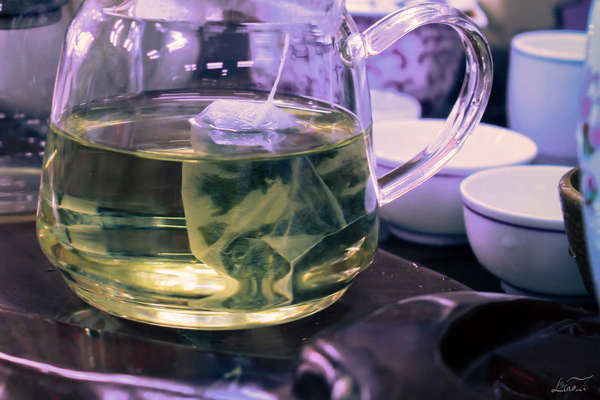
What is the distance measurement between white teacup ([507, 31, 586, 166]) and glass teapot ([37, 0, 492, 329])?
1.07ft

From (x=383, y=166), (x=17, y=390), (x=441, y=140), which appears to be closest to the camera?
(x=17, y=390)

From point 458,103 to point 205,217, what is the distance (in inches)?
6.9

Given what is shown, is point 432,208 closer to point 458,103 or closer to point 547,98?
point 458,103

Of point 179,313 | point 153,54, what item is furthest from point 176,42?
point 179,313

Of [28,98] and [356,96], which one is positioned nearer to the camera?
[356,96]

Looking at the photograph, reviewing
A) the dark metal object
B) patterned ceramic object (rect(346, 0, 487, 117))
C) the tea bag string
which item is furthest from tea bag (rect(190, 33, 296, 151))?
patterned ceramic object (rect(346, 0, 487, 117))

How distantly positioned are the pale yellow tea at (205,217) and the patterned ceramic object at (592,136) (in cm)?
12

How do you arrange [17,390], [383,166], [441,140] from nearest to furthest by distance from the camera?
[17,390]
[441,140]
[383,166]

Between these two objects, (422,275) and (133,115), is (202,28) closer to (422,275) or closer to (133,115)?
(133,115)

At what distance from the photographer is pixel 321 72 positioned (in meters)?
0.41

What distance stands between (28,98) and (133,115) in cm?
17

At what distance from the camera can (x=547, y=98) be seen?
0.75 meters

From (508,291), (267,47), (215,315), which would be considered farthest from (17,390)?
(508,291)

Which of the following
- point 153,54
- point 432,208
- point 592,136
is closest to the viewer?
point 592,136
